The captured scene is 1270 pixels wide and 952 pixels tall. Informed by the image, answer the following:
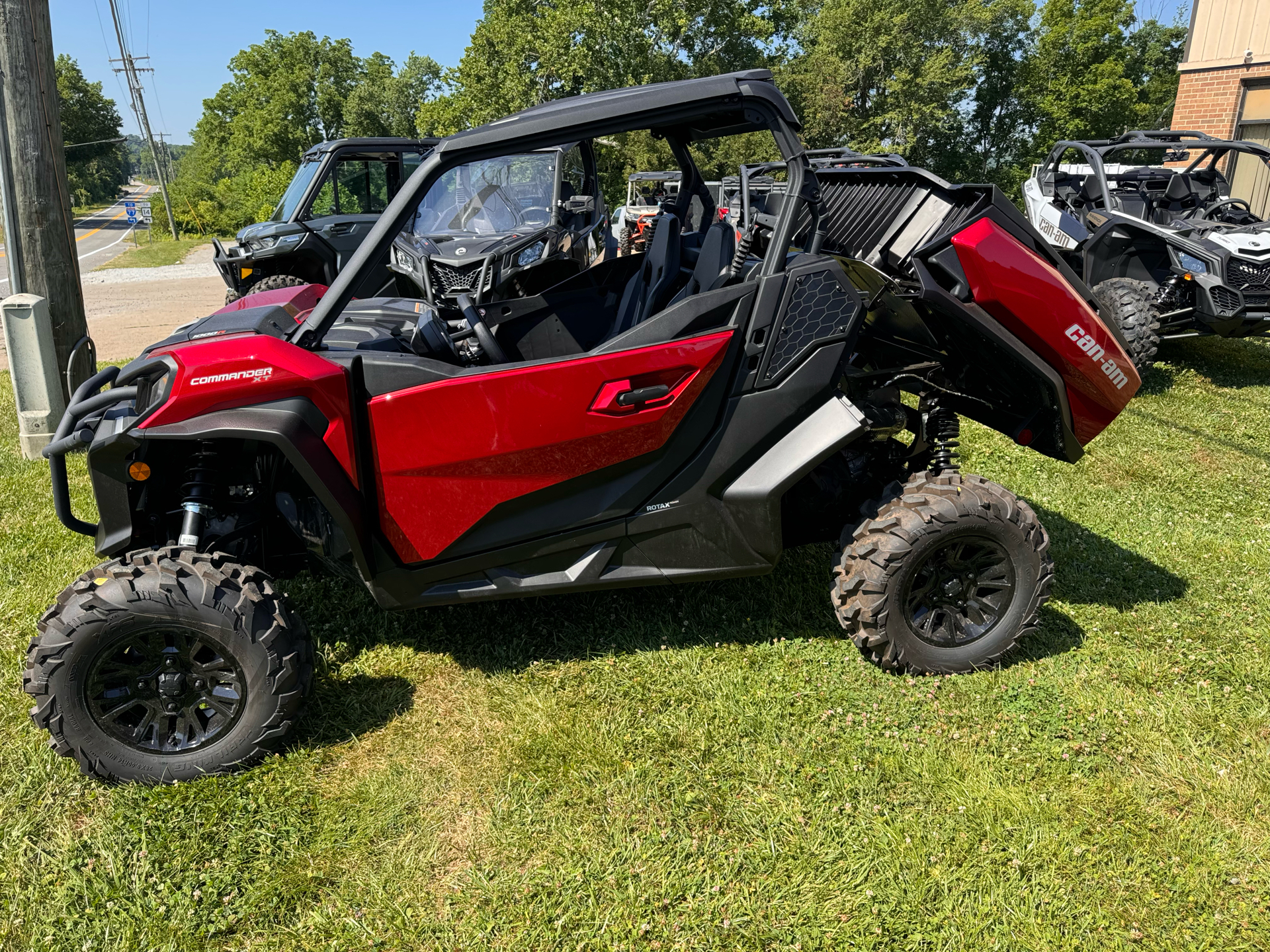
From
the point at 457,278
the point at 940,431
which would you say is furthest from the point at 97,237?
the point at 940,431

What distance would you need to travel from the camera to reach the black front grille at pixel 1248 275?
7.32 metres

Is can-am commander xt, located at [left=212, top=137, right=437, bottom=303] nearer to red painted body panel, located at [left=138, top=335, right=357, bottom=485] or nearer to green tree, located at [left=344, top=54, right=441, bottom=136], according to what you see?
red painted body panel, located at [left=138, top=335, right=357, bottom=485]

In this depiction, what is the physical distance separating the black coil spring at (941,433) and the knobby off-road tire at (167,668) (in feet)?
8.26

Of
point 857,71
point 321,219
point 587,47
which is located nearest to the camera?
point 321,219

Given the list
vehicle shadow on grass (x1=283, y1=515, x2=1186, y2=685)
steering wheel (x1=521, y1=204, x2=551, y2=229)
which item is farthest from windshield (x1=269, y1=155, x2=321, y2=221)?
vehicle shadow on grass (x1=283, y1=515, x2=1186, y2=685)

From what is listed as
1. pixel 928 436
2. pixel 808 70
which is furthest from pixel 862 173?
pixel 808 70

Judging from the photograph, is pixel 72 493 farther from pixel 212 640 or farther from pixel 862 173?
pixel 862 173

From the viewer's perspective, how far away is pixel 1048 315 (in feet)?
10.4

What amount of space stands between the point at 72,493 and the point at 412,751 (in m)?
3.43

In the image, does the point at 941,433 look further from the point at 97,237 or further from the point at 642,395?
the point at 97,237

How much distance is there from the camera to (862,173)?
11.9 ft

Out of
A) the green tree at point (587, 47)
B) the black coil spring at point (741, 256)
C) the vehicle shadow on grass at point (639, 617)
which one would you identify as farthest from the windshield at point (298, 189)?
the green tree at point (587, 47)

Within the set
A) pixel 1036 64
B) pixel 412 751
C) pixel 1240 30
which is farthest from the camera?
pixel 1036 64

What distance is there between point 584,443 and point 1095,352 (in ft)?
6.45
